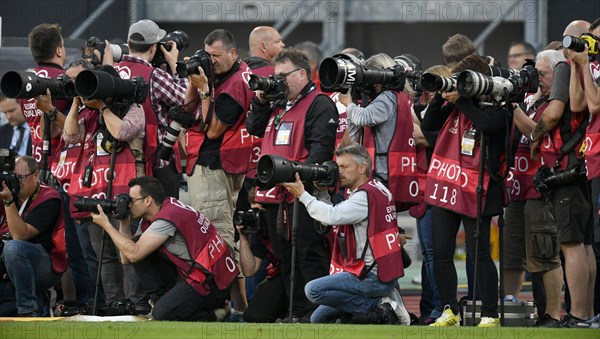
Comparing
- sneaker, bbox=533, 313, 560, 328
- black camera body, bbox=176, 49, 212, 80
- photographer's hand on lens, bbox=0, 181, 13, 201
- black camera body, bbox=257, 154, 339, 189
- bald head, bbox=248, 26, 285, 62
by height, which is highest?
bald head, bbox=248, 26, 285, 62

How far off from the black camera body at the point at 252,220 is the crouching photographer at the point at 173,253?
0.19m

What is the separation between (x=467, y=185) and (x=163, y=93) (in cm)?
203

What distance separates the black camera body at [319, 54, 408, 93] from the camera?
7199 millimetres

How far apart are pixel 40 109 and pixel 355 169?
212 centimetres

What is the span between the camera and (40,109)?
26.4ft

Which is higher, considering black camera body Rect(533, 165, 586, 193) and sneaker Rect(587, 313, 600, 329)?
black camera body Rect(533, 165, 586, 193)

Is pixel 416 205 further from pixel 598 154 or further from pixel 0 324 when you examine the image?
pixel 0 324

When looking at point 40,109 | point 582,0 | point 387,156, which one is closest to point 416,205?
point 387,156

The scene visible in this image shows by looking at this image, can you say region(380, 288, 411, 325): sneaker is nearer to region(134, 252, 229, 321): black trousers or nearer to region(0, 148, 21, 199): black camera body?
region(134, 252, 229, 321): black trousers

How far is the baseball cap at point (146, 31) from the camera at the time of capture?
317 inches

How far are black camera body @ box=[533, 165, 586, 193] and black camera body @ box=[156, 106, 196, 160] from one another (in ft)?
6.83

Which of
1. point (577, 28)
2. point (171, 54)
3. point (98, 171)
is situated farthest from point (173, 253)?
point (577, 28)

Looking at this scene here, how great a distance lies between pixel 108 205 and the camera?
24.5 ft

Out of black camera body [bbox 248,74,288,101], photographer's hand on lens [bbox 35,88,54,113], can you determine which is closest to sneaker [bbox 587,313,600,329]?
black camera body [bbox 248,74,288,101]
